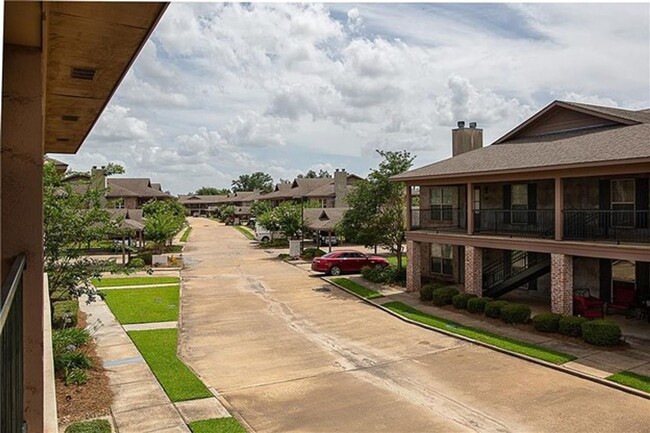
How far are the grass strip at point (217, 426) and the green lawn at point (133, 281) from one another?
2000 centimetres

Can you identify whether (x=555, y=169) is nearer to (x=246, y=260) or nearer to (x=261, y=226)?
(x=246, y=260)

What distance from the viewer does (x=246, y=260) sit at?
134 feet

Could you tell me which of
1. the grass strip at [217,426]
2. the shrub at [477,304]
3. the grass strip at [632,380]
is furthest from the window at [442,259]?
the grass strip at [217,426]

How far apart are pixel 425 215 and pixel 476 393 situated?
16078 mm

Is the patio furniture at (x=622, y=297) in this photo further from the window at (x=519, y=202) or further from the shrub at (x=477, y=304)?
the shrub at (x=477, y=304)

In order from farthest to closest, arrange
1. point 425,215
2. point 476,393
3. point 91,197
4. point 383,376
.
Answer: point 425,215 < point 91,197 < point 383,376 < point 476,393

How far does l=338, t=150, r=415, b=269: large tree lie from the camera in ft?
92.9

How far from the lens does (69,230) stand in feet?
45.8

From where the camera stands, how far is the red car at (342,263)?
3156 cm

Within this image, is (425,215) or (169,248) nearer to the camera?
(425,215)

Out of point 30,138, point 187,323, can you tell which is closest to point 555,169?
point 187,323

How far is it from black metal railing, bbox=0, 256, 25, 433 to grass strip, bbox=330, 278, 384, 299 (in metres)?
21.6

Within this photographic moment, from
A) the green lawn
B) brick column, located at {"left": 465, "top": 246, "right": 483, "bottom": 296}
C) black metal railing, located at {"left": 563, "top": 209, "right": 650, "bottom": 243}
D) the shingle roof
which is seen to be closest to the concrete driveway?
brick column, located at {"left": 465, "top": 246, "right": 483, "bottom": 296}

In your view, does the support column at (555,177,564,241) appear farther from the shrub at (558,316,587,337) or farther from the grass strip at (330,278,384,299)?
the grass strip at (330,278,384,299)
